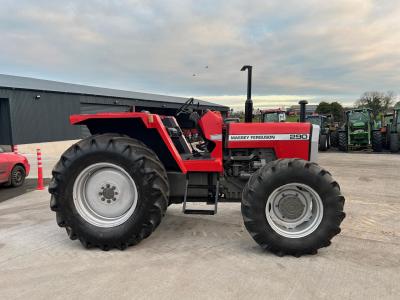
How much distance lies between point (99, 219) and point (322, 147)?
14.8 m

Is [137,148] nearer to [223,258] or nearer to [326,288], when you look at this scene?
[223,258]

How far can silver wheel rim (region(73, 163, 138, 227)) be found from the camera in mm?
4090

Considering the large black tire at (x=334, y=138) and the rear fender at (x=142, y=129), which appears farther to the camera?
the large black tire at (x=334, y=138)

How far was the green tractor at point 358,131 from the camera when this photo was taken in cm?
1681

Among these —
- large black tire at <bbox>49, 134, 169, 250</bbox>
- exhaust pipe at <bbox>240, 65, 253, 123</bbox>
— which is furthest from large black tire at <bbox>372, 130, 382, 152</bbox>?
large black tire at <bbox>49, 134, 169, 250</bbox>

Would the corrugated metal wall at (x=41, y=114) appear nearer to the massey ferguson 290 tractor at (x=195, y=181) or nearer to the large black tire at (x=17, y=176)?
the large black tire at (x=17, y=176)

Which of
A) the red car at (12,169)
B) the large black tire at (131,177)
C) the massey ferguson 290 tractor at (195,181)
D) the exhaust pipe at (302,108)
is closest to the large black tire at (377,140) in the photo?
the exhaust pipe at (302,108)

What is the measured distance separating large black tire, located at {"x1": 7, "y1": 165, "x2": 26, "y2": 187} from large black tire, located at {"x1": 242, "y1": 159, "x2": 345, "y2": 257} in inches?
266

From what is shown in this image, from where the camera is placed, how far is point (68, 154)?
3.98m

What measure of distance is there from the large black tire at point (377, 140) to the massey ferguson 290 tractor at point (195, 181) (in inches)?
521

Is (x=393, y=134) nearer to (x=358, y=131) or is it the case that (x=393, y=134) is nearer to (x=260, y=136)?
(x=358, y=131)

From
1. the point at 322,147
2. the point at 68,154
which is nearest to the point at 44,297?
the point at 68,154

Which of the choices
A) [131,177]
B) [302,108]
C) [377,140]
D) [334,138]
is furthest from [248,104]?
[334,138]

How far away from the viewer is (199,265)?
3.58m
